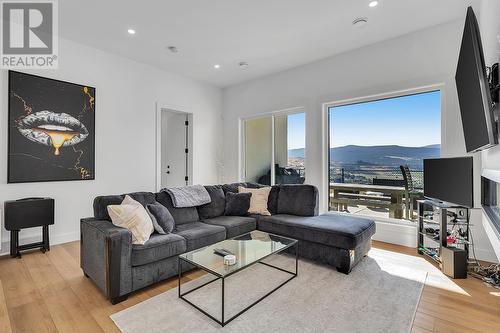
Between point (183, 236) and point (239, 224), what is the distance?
0.84 meters

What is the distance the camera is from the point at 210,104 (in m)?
5.81

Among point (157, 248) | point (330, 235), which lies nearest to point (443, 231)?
point (330, 235)

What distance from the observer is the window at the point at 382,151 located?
3.58 m

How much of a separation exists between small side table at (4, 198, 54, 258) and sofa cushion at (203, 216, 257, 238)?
2080 millimetres

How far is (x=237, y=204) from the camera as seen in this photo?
12.1ft

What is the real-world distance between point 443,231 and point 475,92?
169cm

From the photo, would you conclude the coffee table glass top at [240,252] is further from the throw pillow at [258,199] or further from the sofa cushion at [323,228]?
the throw pillow at [258,199]

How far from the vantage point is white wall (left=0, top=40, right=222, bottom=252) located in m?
3.53

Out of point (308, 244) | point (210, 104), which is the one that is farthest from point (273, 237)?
point (210, 104)

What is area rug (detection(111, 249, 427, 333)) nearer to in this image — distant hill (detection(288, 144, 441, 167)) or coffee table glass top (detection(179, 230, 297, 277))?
coffee table glass top (detection(179, 230, 297, 277))

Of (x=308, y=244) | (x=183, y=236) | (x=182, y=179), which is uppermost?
(x=182, y=179)

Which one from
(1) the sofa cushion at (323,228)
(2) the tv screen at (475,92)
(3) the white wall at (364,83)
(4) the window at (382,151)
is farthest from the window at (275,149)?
(2) the tv screen at (475,92)

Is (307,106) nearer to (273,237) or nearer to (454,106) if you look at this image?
(454,106)

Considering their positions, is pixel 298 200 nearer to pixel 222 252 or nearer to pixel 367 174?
pixel 367 174
